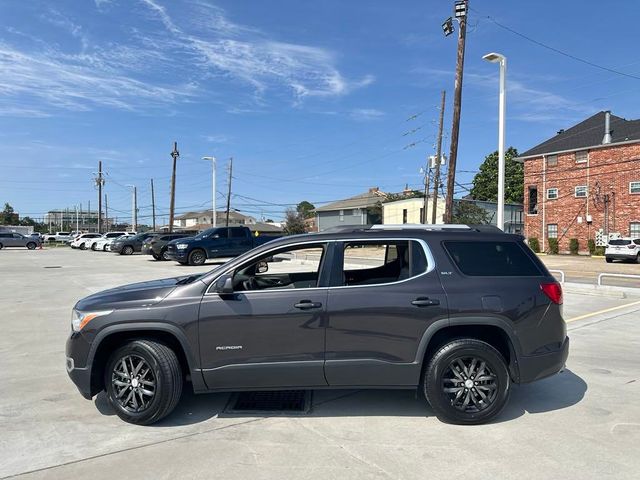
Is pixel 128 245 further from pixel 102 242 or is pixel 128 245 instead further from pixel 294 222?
pixel 294 222

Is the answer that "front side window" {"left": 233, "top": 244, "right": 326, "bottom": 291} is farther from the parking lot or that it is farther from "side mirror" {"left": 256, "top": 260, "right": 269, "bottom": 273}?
the parking lot

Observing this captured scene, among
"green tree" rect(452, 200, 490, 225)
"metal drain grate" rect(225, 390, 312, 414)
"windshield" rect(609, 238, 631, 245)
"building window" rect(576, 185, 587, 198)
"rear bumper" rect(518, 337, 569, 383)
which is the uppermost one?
"building window" rect(576, 185, 587, 198)

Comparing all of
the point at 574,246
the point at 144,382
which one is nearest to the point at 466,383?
the point at 144,382

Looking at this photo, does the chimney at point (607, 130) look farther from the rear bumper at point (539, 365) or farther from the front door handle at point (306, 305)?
the front door handle at point (306, 305)

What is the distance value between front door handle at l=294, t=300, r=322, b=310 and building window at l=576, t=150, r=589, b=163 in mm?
43090

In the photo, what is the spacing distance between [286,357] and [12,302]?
10035 millimetres

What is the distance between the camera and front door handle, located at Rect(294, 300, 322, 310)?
425cm

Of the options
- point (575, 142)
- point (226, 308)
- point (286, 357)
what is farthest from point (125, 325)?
point (575, 142)

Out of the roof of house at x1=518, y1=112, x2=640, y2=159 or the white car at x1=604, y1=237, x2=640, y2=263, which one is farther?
the roof of house at x1=518, y1=112, x2=640, y2=159

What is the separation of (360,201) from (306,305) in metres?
70.4

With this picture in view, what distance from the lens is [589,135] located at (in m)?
42.1

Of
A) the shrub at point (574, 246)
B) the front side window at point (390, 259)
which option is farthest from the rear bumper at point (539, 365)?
the shrub at point (574, 246)

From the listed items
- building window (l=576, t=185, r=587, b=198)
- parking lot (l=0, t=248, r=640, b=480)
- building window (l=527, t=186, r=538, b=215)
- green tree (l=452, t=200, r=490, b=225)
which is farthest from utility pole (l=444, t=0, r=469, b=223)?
green tree (l=452, t=200, r=490, b=225)

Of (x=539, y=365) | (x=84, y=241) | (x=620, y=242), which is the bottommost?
(x=539, y=365)
